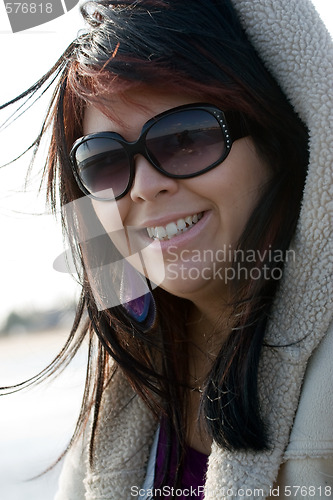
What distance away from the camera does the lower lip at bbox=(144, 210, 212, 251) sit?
1599mm

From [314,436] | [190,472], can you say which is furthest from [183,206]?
[190,472]

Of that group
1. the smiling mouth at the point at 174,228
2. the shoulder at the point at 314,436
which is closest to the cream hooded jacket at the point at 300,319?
the shoulder at the point at 314,436

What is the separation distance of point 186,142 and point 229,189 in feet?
0.52

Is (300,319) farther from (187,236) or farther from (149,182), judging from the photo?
(149,182)

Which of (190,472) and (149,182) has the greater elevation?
(149,182)

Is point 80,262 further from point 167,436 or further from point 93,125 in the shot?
point 167,436

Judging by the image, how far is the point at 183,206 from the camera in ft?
5.21

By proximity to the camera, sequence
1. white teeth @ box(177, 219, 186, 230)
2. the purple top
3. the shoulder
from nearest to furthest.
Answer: the shoulder → white teeth @ box(177, 219, 186, 230) → the purple top

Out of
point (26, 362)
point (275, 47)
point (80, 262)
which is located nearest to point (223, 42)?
point (275, 47)

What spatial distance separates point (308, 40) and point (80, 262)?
3.15 feet

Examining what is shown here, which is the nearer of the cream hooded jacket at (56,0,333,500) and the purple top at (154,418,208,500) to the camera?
the cream hooded jacket at (56,0,333,500)

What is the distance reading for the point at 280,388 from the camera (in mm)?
1462

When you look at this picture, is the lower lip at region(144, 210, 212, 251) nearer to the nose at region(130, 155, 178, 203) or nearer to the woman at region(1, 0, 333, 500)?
the woman at region(1, 0, 333, 500)

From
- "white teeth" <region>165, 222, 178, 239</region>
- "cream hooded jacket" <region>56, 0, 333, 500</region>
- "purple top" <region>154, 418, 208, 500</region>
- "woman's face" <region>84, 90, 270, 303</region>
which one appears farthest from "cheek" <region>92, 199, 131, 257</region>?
"purple top" <region>154, 418, 208, 500</region>
